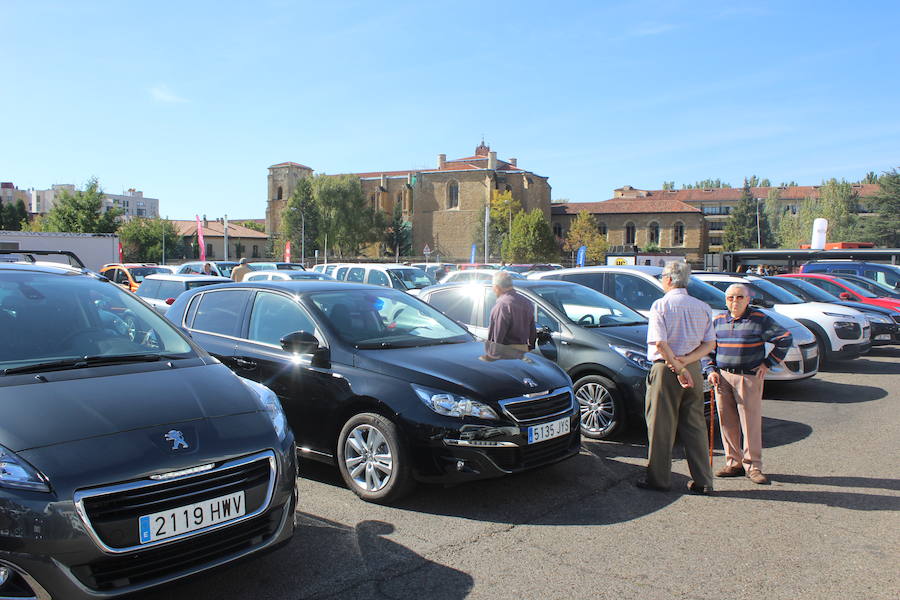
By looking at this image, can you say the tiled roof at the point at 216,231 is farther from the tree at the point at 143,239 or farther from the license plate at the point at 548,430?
the license plate at the point at 548,430

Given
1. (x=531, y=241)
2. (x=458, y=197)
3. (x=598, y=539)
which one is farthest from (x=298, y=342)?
(x=458, y=197)

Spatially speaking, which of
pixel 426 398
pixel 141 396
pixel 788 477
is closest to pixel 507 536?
pixel 426 398

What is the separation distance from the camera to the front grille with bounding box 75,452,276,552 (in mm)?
2740

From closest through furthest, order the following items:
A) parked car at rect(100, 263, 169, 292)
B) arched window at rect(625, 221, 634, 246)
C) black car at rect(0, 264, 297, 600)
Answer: black car at rect(0, 264, 297, 600) → parked car at rect(100, 263, 169, 292) → arched window at rect(625, 221, 634, 246)

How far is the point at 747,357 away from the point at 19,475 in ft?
16.2

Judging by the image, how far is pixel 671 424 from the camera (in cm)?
506

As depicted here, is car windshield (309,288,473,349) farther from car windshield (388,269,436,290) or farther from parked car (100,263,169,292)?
parked car (100,263,169,292)

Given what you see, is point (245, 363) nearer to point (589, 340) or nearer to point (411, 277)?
point (589, 340)

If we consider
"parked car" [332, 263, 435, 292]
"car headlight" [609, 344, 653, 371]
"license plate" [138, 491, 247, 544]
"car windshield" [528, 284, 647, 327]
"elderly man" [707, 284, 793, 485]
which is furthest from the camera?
"parked car" [332, 263, 435, 292]

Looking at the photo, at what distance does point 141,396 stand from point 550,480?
324 cm

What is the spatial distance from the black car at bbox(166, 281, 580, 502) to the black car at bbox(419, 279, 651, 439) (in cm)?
138

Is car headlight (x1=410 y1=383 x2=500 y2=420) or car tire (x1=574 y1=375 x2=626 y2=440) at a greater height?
car headlight (x1=410 y1=383 x2=500 y2=420)

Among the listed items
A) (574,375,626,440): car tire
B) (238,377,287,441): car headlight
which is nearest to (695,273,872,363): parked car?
(574,375,626,440): car tire

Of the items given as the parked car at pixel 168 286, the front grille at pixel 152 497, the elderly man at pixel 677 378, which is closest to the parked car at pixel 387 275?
the parked car at pixel 168 286
